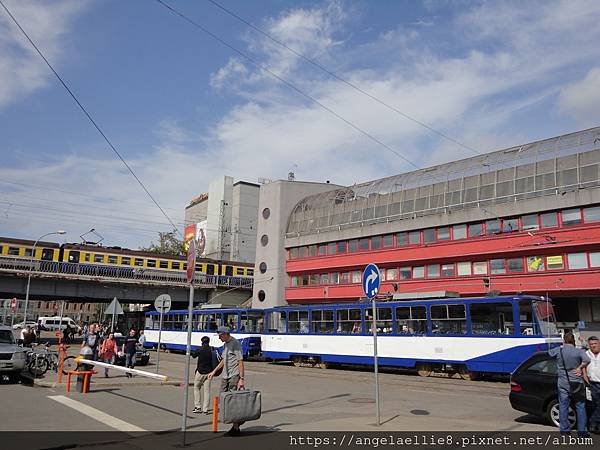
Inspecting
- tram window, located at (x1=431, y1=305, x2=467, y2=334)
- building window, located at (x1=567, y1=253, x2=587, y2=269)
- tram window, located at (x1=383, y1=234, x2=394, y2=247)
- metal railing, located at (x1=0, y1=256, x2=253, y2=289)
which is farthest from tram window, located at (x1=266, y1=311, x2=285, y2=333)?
building window, located at (x1=567, y1=253, x2=587, y2=269)

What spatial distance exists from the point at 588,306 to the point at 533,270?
12.3 feet

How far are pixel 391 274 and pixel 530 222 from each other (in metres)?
11.7

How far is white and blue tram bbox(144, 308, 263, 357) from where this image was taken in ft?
100

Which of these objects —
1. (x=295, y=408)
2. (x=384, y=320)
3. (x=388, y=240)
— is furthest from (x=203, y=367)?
(x=388, y=240)

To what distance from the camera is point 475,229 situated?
3731cm

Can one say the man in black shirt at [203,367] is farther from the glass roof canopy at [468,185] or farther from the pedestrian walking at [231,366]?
the glass roof canopy at [468,185]

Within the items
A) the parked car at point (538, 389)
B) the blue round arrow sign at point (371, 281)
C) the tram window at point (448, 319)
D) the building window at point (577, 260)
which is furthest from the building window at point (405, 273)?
the blue round arrow sign at point (371, 281)

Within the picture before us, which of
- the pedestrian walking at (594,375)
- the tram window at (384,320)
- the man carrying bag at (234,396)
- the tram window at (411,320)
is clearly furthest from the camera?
the tram window at (384,320)

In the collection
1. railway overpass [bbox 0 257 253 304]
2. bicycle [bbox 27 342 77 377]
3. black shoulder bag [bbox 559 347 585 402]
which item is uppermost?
railway overpass [bbox 0 257 253 304]

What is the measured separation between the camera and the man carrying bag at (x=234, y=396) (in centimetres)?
803

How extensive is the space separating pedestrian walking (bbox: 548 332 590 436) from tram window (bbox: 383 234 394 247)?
34.6 m

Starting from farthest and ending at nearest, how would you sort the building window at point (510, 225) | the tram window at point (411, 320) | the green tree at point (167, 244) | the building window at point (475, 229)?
the green tree at point (167, 244) → the building window at point (475, 229) → the building window at point (510, 225) → the tram window at point (411, 320)

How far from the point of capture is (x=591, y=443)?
25.7 ft

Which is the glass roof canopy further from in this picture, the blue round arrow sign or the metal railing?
the blue round arrow sign
